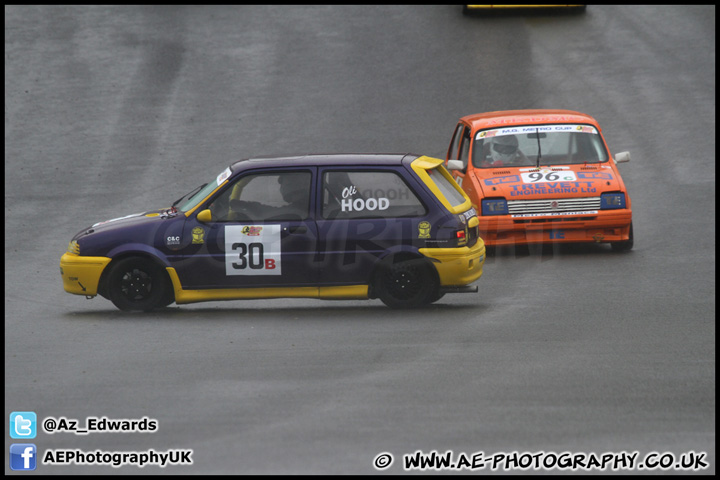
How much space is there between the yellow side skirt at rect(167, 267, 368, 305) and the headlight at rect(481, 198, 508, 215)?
12.4ft

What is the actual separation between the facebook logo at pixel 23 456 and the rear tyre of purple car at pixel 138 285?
14.1 feet

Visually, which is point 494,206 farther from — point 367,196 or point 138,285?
point 138,285

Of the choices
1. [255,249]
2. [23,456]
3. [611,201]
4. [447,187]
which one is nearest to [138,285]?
[255,249]

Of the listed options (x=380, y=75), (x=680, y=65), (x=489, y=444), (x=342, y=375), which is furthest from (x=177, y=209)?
(x=680, y=65)

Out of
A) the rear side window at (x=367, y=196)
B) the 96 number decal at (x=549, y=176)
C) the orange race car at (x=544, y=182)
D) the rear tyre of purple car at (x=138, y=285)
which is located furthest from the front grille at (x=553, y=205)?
the rear tyre of purple car at (x=138, y=285)

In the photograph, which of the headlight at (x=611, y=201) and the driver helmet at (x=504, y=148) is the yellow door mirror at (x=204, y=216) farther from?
the headlight at (x=611, y=201)

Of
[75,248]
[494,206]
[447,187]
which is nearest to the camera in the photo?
[75,248]

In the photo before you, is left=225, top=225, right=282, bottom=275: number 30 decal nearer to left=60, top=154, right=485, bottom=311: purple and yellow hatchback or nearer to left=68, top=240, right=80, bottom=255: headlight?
left=60, top=154, right=485, bottom=311: purple and yellow hatchback

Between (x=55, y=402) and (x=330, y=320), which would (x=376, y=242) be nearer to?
(x=330, y=320)

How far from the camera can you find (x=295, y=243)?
10.5 m

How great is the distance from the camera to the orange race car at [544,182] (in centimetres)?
1396

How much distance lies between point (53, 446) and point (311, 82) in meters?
18.6

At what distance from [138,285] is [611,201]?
6394 mm

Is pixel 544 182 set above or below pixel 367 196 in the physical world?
above
